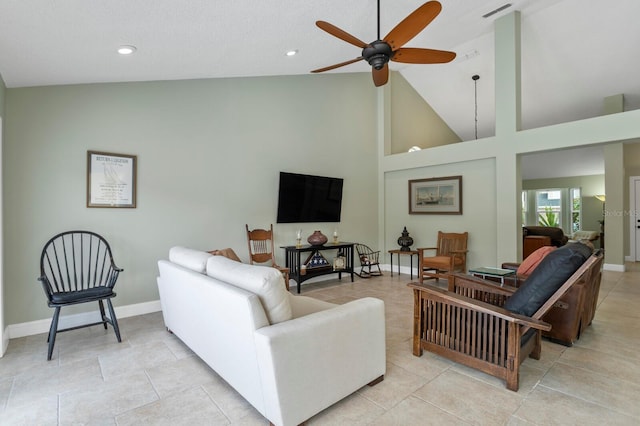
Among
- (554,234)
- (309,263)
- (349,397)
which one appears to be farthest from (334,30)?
(554,234)

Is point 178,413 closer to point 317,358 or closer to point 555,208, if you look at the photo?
point 317,358

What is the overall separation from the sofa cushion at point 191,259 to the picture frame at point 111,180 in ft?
3.77

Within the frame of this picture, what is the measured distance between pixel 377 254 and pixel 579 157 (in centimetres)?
640

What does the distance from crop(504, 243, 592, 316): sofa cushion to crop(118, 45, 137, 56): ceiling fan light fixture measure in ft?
11.7

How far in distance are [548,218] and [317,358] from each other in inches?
449

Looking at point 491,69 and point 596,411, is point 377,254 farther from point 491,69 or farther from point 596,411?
point 596,411

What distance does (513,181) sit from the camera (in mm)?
4656

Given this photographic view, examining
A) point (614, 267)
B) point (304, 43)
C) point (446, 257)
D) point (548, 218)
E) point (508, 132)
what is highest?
point (304, 43)

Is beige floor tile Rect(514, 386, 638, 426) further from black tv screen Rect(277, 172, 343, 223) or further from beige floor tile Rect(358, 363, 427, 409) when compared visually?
black tv screen Rect(277, 172, 343, 223)

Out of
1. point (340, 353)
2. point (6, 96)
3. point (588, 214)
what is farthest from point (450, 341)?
point (588, 214)

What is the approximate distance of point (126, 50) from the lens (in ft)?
9.05

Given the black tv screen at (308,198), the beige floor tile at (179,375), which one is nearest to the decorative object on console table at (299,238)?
the black tv screen at (308,198)

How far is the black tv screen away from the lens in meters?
5.09

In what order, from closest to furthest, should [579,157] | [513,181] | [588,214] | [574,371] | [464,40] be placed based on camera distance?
[574,371] < [513,181] < [464,40] < [579,157] < [588,214]
